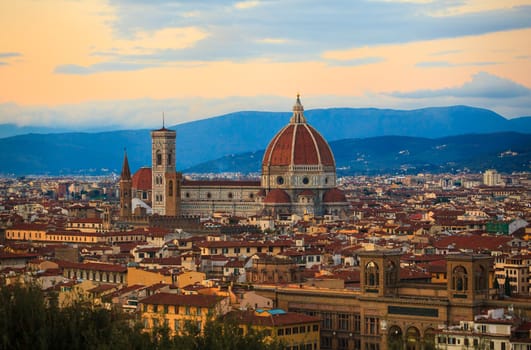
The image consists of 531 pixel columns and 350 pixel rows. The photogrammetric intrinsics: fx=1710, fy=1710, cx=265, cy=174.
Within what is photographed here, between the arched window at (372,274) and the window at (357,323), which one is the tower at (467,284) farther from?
the window at (357,323)

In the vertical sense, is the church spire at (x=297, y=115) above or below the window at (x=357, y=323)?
above

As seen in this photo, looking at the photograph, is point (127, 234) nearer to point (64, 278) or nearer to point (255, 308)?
point (64, 278)

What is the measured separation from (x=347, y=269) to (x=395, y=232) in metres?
40.1

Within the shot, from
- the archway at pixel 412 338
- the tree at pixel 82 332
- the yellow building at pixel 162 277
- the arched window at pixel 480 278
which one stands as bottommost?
the archway at pixel 412 338

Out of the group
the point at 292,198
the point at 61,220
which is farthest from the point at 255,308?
the point at 292,198

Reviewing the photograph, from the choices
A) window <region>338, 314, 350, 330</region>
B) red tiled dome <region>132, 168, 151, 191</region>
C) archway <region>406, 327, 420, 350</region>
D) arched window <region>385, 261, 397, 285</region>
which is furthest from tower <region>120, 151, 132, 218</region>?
archway <region>406, 327, 420, 350</region>

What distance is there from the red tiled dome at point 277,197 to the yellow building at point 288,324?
87.0 meters

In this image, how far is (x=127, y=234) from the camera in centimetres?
10925

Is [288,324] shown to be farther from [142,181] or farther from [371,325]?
[142,181]

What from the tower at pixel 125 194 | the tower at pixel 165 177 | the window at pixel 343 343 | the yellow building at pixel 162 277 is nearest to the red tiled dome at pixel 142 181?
the tower at pixel 165 177

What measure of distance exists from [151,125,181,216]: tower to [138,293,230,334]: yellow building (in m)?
88.7

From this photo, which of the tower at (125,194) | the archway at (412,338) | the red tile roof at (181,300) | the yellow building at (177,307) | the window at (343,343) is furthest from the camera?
the tower at (125,194)

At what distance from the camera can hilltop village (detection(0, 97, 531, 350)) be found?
56.1 m

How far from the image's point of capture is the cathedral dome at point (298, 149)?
152 metres
